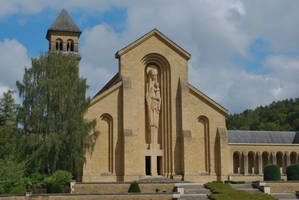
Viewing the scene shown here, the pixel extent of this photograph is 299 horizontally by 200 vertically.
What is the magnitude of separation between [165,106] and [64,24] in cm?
2827

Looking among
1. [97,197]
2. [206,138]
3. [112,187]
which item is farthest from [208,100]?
[97,197]

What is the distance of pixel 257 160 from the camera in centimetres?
5619

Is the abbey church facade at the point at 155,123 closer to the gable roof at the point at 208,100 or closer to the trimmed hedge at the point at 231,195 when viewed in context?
the gable roof at the point at 208,100

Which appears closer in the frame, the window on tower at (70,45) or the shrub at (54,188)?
the shrub at (54,188)

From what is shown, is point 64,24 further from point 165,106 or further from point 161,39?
point 165,106

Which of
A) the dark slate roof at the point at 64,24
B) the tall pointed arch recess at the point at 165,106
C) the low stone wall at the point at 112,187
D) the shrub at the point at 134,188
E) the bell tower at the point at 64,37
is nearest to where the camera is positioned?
the shrub at the point at 134,188

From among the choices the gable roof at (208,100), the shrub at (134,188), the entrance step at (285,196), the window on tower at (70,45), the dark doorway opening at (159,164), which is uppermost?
the window on tower at (70,45)

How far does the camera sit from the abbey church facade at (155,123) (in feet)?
125

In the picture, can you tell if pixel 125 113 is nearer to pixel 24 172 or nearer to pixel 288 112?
pixel 24 172

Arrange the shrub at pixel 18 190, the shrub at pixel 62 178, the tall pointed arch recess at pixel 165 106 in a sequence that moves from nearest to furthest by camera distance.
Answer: the shrub at pixel 18 190 < the shrub at pixel 62 178 < the tall pointed arch recess at pixel 165 106

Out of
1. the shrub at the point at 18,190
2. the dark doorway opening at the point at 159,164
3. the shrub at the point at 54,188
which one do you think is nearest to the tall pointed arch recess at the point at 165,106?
the dark doorway opening at the point at 159,164

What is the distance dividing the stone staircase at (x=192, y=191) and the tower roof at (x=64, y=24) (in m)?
34.6

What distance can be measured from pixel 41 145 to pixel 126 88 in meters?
10.1

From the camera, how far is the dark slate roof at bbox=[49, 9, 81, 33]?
200 feet
